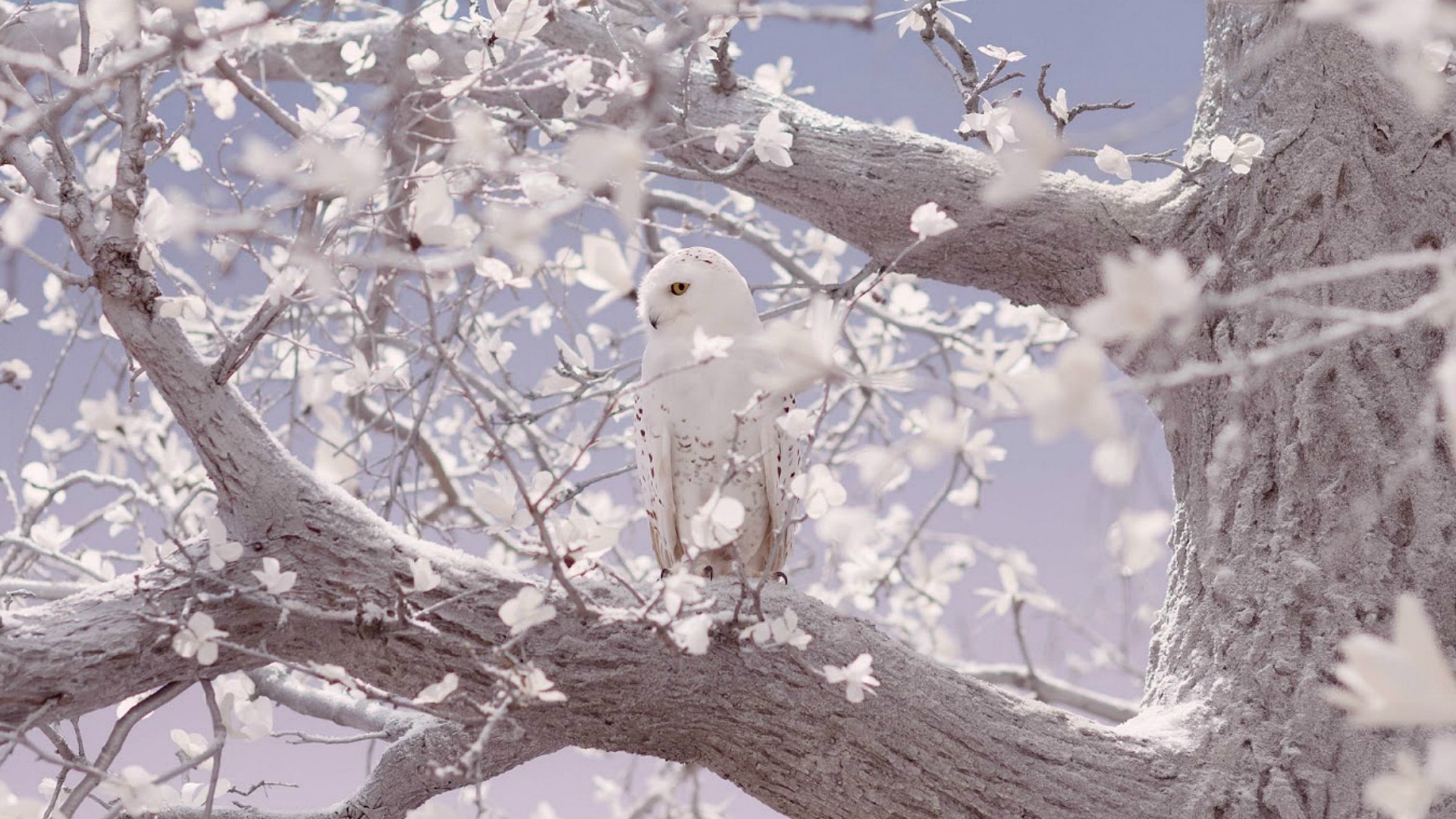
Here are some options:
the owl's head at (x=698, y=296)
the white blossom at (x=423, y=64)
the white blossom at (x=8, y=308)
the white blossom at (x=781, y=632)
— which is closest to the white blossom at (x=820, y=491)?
the white blossom at (x=781, y=632)

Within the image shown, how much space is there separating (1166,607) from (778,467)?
64 cm

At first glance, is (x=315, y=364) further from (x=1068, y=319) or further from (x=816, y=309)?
(x=816, y=309)

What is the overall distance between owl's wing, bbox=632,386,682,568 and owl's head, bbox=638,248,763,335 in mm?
130

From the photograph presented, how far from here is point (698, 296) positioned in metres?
1.88

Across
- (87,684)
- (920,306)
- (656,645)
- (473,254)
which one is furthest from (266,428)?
(920,306)

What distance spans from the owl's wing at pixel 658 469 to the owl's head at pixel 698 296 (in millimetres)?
130

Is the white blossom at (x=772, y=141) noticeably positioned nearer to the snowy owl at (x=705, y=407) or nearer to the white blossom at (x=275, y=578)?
the snowy owl at (x=705, y=407)

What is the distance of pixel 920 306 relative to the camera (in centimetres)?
309

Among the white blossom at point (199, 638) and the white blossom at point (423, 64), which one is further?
the white blossom at point (423, 64)

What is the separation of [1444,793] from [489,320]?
2481 millimetres

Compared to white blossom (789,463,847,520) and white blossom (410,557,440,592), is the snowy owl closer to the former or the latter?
white blossom (789,463,847,520)

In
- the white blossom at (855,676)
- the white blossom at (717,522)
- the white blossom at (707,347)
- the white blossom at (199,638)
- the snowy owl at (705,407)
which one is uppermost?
the snowy owl at (705,407)

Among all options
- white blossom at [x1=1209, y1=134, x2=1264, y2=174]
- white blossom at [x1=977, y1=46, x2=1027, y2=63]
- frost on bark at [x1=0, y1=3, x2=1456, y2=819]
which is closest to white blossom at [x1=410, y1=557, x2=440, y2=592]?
frost on bark at [x1=0, y1=3, x2=1456, y2=819]

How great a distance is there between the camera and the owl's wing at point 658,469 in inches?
75.7
